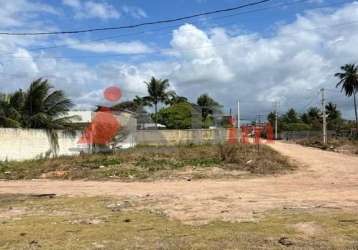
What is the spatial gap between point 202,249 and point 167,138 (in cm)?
4198

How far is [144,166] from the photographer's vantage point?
27547mm

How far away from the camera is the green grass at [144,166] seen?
82.5 ft

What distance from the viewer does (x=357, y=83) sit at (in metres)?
84.8

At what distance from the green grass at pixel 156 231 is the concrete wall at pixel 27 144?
1787 centimetres

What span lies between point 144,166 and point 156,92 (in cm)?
5142

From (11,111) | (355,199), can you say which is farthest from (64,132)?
(355,199)

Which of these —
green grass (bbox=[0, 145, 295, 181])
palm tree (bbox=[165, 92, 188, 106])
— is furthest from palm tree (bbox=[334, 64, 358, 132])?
green grass (bbox=[0, 145, 295, 181])

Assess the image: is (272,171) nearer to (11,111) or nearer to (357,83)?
(11,111)

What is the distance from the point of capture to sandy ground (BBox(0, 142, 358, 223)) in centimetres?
1309

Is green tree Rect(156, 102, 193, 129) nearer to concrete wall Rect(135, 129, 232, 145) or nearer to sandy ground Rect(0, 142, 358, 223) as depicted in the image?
concrete wall Rect(135, 129, 232, 145)

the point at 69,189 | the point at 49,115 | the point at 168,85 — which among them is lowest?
the point at 69,189

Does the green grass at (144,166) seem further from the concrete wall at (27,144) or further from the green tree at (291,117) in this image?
the green tree at (291,117)

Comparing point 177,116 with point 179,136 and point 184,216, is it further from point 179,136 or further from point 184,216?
point 184,216

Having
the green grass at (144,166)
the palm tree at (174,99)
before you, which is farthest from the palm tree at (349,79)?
the green grass at (144,166)
